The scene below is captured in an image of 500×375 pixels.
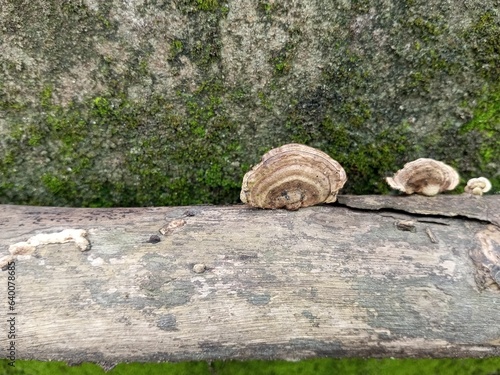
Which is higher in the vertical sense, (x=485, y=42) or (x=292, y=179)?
(x=485, y=42)

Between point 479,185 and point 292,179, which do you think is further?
point 479,185

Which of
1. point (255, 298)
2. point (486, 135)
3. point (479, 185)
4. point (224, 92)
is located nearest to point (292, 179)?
point (255, 298)

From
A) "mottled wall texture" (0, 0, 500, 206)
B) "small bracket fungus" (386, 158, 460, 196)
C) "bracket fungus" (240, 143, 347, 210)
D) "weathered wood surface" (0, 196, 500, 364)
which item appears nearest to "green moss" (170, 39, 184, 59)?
"mottled wall texture" (0, 0, 500, 206)

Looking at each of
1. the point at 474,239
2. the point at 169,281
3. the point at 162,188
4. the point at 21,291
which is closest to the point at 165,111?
the point at 162,188

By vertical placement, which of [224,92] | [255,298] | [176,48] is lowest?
[255,298]

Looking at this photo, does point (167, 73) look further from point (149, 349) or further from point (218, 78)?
point (149, 349)

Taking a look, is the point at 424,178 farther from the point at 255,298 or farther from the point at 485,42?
the point at 255,298
